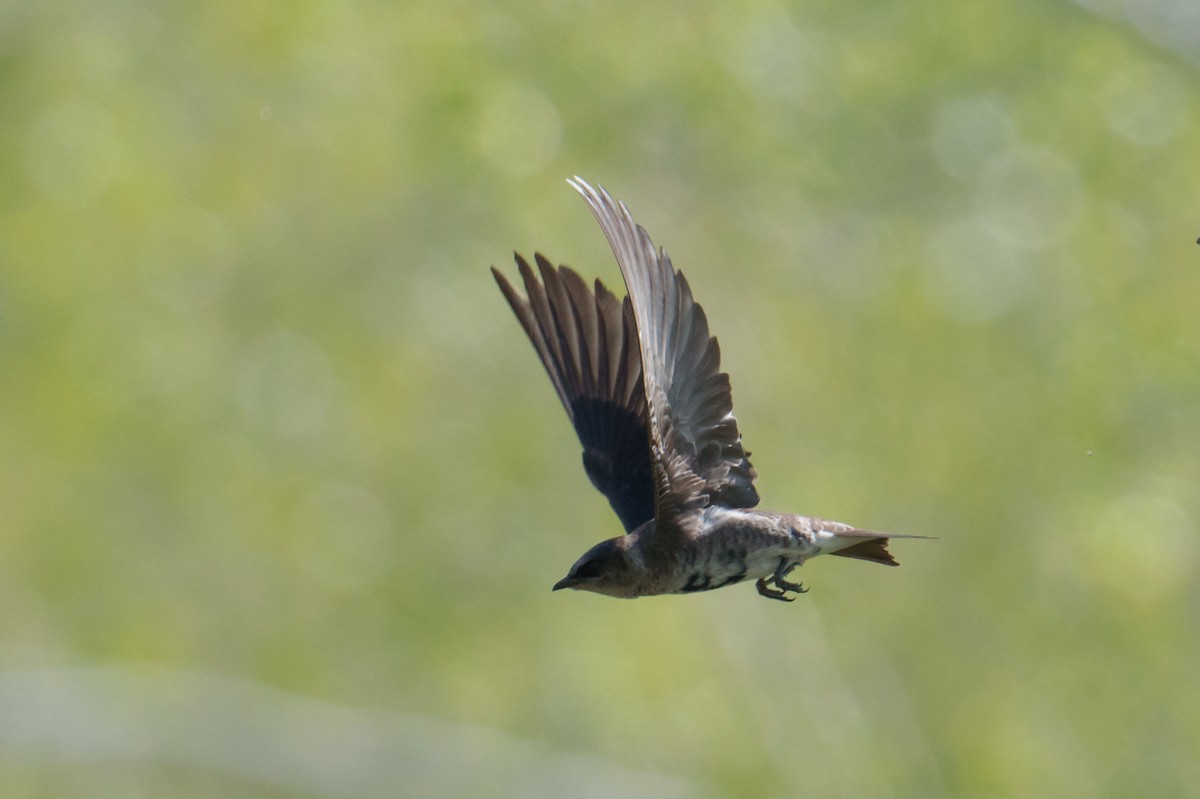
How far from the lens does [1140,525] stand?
17609 millimetres

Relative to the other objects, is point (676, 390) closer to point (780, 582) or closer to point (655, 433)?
point (655, 433)

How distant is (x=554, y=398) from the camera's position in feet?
55.3

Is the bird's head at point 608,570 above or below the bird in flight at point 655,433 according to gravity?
below

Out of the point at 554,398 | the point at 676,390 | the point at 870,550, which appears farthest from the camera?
the point at 554,398

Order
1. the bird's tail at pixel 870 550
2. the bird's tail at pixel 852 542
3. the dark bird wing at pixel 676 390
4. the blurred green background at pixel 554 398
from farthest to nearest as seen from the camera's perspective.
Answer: the blurred green background at pixel 554 398, the bird's tail at pixel 870 550, the bird's tail at pixel 852 542, the dark bird wing at pixel 676 390

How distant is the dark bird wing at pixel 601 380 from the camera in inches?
270

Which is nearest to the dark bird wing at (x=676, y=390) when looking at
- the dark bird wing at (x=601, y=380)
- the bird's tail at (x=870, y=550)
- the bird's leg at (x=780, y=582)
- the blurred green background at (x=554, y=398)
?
the bird's leg at (x=780, y=582)

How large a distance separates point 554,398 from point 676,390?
428 inches

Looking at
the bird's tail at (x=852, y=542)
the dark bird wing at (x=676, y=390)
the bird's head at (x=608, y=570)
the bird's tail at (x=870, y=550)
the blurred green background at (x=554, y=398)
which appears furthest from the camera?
the blurred green background at (x=554, y=398)

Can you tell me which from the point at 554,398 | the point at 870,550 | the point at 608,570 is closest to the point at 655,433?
the point at 608,570

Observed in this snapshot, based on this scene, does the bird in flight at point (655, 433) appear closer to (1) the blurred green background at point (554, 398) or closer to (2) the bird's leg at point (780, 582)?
(2) the bird's leg at point (780, 582)

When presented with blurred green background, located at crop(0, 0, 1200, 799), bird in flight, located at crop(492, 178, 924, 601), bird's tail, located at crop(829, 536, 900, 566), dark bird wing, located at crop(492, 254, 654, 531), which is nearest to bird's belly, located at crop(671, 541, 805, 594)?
bird in flight, located at crop(492, 178, 924, 601)

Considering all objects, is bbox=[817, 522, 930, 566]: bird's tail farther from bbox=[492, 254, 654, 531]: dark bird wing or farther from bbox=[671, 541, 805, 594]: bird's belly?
bbox=[492, 254, 654, 531]: dark bird wing

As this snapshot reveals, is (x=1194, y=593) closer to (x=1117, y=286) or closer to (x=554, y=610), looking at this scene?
(x=1117, y=286)
